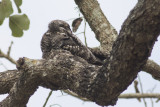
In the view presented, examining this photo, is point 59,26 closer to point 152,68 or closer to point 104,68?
point 152,68

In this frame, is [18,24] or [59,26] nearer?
[18,24]

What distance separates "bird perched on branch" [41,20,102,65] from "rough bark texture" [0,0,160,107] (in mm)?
186

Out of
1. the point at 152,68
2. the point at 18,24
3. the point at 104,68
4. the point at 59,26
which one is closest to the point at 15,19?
the point at 18,24

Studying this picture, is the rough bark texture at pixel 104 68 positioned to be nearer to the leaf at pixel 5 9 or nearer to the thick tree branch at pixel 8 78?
the thick tree branch at pixel 8 78

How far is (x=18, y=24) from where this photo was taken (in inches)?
95.7

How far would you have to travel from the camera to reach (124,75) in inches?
85.5

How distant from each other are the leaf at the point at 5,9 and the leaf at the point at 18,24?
6cm

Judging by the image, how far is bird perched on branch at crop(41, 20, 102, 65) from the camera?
133 inches

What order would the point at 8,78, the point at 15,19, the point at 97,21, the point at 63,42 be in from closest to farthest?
the point at 15,19 → the point at 8,78 → the point at 63,42 → the point at 97,21

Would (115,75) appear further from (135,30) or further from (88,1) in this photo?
(88,1)

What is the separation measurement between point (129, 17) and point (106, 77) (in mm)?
471

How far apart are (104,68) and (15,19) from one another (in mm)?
706

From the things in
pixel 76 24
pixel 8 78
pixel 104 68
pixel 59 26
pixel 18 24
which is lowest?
pixel 104 68

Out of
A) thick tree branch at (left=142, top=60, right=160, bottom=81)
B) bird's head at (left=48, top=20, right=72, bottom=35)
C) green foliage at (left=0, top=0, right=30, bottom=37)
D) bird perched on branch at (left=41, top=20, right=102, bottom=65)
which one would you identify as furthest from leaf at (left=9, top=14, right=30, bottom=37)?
thick tree branch at (left=142, top=60, right=160, bottom=81)
